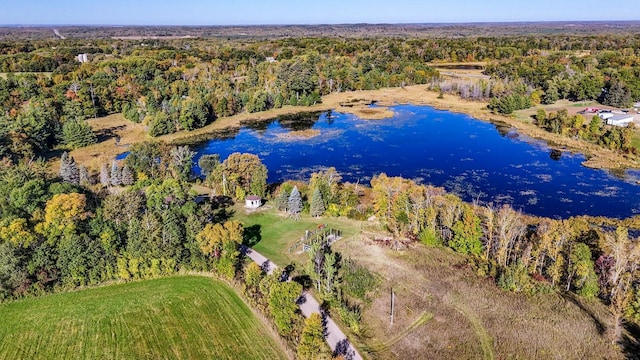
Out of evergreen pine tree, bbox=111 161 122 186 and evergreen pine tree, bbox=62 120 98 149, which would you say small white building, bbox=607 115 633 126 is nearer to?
evergreen pine tree, bbox=111 161 122 186

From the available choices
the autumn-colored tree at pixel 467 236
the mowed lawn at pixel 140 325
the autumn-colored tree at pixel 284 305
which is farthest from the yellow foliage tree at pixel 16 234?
the autumn-colored tree at pixel 467 236

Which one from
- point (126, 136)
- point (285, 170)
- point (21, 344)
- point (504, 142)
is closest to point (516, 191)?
point (504, 142)

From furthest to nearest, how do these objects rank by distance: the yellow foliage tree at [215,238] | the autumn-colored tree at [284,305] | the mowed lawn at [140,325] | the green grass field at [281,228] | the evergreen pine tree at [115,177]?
the evergreen pine tree at [115,177], the green grass field at [281,228], the yellow foliage tree at [215,238], the autumn-colored tree at [284,305], the mowed lawn at [140,325]

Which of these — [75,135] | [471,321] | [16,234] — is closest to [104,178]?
[16,234]

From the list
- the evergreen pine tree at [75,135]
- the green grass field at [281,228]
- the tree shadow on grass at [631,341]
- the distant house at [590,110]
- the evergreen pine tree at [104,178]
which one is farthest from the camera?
the distant house at [590,110]

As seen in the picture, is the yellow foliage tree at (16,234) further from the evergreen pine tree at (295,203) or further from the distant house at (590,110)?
the distant house at (590,110)

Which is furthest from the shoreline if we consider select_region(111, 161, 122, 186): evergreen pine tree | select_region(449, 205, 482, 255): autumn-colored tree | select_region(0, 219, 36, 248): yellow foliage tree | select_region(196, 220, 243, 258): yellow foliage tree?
select_region(196, 220, 243, 258): yellow foliage tree

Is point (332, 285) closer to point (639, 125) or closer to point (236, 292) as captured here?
point (236, 292)

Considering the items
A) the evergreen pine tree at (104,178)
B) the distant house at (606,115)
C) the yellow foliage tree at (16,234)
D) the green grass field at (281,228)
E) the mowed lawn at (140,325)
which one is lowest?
the mowed lawn at (140,325)
